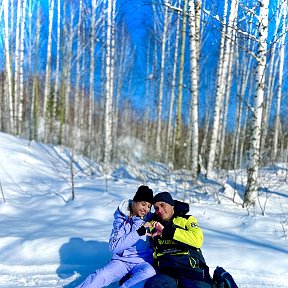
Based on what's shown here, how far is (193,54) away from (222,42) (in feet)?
6.57

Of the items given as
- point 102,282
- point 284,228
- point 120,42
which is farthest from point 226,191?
point 120,42

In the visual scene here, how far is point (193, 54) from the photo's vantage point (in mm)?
7641

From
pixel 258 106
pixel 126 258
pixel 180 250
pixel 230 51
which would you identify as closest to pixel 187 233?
pixel 180 250

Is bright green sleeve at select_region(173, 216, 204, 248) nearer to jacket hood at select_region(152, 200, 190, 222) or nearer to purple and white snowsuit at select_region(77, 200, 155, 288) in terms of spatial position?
jacket hood at select_region(152, 200, 190, 222)

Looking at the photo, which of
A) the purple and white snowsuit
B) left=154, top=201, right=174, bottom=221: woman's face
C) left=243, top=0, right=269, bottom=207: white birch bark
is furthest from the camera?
left=243, top=0, right=269, bottom=207: white birch bark

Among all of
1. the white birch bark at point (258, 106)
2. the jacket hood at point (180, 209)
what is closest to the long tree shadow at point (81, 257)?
the jacket hood at point (180, 209)

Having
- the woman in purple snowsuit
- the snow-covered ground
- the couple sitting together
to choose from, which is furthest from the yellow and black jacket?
the snow-covered ground

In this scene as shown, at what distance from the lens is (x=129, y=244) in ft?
10.6

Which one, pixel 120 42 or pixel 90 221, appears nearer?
pixel 90 221

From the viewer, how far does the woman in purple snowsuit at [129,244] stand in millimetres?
3133

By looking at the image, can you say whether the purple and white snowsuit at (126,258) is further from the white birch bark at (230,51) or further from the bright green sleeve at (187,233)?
the white birch bark at (230,51)

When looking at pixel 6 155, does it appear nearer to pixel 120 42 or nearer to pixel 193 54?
pixel 193 54

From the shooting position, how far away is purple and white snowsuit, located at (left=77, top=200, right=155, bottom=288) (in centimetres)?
309

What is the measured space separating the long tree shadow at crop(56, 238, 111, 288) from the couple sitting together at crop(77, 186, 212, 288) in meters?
0.70
